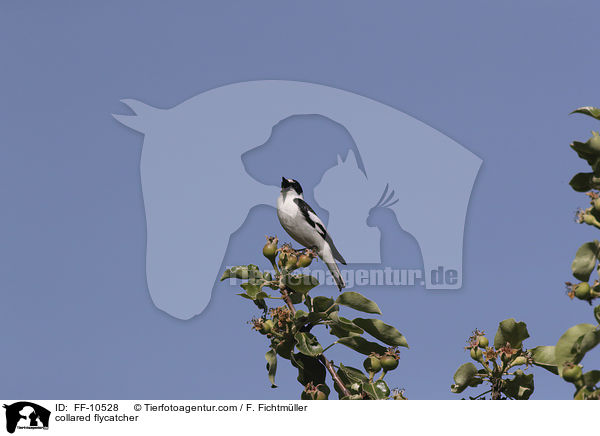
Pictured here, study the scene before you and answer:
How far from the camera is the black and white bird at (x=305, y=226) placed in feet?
28.2

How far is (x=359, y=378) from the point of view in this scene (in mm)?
5051

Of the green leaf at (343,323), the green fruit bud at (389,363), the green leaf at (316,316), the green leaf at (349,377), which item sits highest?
the green leaf at (316,316)

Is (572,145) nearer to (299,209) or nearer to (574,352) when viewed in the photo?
(574,352)

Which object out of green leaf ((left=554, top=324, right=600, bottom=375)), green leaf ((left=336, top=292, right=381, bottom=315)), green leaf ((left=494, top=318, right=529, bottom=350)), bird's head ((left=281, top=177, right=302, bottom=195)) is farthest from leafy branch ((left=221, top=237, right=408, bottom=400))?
bird's head ((left=281, top=177, right=302, bottom=195))

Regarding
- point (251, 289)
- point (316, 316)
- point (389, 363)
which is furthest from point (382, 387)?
point (251, 289)

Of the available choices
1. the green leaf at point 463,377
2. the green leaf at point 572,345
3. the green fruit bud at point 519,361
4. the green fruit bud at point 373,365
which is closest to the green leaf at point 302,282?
the green fruit bud at point 373,365

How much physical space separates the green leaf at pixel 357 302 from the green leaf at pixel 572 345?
145 cm

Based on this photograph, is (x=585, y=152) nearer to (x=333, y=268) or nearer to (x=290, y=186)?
(x=333, y=268)

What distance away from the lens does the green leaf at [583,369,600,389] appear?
3635 mm

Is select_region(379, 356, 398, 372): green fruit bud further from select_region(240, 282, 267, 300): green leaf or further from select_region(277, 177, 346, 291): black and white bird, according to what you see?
select_region(277, 177, 346, 291): black and white bird

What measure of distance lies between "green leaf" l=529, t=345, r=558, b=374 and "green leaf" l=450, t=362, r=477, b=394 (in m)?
0.43

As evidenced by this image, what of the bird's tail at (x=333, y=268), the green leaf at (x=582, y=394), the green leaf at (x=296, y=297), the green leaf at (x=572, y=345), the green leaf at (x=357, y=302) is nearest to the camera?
the green leaf at (x=582, y=394)

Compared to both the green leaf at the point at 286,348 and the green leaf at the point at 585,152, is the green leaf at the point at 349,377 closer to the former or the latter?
the green leaf at the point at 286,348

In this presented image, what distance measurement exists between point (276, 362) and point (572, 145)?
2618 millimetres
